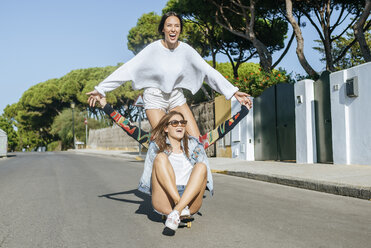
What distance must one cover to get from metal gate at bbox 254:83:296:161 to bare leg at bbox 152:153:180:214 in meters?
8.20

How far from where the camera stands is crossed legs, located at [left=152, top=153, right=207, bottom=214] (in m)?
3.39

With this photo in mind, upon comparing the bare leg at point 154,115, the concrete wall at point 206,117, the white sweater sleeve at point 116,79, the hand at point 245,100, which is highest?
the concrete wall at point 206,117

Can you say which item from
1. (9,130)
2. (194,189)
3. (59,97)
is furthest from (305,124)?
(9,130)

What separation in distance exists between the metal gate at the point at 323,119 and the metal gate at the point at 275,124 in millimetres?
1004

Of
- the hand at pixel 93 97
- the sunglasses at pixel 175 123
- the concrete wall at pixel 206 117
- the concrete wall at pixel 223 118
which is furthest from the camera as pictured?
the concrete wall at pixel 206 117

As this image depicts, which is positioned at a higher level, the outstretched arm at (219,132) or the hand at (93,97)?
the hand at (93,97)

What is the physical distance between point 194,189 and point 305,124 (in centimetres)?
755

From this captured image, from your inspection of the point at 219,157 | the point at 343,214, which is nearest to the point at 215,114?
the point at 219,157

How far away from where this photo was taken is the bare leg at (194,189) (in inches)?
131

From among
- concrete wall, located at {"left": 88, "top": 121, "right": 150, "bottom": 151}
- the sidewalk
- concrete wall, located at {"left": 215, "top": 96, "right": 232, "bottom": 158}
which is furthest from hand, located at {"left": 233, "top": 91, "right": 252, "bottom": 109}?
concrete wall, located at {"left": 88, "top": 121, "right": 150, "bottom": 151}

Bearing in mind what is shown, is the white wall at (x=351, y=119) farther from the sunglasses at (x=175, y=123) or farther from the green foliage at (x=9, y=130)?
the green foliage at (x=9, y=130)

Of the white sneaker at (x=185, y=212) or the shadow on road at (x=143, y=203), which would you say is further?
the shadow on road at (x=143, y=203)

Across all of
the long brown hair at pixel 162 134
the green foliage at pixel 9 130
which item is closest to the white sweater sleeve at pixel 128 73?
the long brown hair at pixel 162 134

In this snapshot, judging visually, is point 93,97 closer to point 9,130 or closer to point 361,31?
point 361,31
